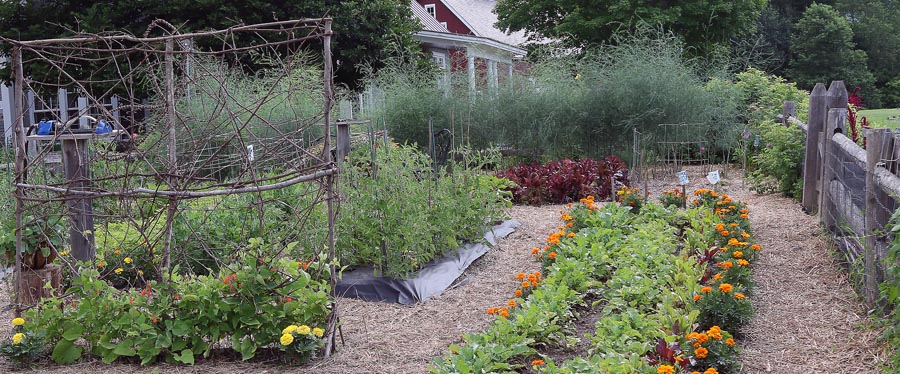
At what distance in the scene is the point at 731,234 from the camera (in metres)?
5.86

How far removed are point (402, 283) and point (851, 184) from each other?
3182 mm

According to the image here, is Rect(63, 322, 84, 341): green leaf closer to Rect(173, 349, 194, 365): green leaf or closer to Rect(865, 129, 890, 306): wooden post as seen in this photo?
Rect(173, 349, 194, 365): green leaf

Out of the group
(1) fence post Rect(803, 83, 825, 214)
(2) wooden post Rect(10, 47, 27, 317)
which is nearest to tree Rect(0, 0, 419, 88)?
(1) fence post Rect(803, 83, 825, 214)

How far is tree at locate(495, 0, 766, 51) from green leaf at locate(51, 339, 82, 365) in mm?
17617

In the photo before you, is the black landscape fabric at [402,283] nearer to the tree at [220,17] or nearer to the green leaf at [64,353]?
the green leaf at [64,353]

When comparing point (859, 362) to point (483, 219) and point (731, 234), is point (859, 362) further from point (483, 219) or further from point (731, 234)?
point (483, 219)

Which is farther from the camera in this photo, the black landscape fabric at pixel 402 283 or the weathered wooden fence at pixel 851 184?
the black landscape fabric at pixel 402 283

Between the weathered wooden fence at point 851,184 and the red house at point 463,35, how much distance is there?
6.10m

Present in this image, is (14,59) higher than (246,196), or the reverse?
(14,59)

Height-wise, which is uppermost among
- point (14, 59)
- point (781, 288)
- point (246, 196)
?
point (14, 59)

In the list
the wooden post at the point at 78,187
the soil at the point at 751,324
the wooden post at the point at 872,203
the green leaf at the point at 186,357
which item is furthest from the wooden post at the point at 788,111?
the green leaf at the point at 186,357

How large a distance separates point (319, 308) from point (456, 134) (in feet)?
24.3

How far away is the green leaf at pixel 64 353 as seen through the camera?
4.07 meters

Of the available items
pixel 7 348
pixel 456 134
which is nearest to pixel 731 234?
pixel 7 348
